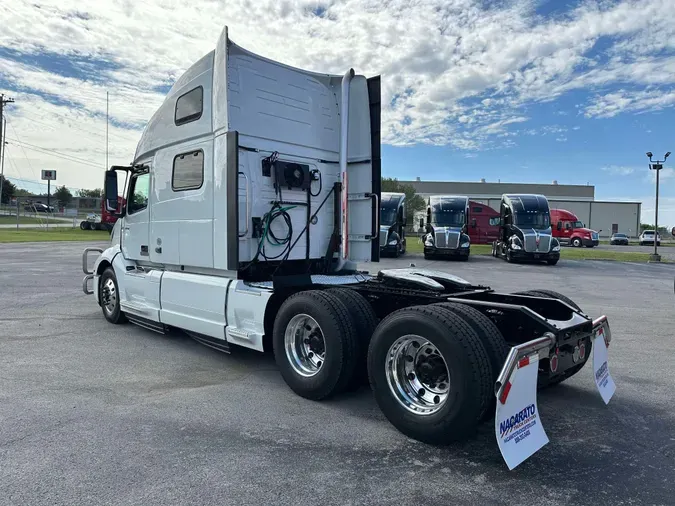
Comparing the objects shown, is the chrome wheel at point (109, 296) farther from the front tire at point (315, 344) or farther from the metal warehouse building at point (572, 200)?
the metal warehouse building at point (572, 200)

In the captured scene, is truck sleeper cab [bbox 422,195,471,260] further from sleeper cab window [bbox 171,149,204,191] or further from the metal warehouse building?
the metal warehouse building

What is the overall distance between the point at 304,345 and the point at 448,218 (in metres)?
20.6

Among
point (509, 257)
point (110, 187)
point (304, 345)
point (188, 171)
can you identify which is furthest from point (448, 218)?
point (304, 345)

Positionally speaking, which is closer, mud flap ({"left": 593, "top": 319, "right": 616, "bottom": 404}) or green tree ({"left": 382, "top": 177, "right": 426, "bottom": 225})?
mud flap ({"left": 593, "top": 319, "right": 616, "bottom": 404})

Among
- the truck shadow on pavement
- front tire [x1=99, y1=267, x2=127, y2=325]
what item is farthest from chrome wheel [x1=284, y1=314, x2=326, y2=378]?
front tire [x1=99, y1=267, x2=127, y2=325]

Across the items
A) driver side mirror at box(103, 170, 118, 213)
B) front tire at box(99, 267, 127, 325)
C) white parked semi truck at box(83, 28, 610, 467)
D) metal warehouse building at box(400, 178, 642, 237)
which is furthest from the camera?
metal warehouse building at box(400, 178, 642, 237)

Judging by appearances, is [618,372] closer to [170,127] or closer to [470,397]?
[470,397]

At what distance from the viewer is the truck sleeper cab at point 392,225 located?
22984mm

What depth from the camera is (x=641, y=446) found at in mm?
3715

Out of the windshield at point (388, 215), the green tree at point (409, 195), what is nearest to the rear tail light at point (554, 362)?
the windshield at point (388, 215)

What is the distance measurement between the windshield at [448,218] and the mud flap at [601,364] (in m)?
20.2

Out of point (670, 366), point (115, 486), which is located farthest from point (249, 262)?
point (670, 366)

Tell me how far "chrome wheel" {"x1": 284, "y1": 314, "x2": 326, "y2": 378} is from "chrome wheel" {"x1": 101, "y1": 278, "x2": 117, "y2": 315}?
13.1 ft

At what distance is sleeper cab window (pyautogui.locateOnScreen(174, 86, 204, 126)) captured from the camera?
580 centimetres
